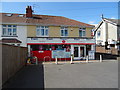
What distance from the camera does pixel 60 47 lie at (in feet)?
56.4

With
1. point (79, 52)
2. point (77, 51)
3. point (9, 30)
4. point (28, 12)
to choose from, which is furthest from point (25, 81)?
point (28, 12)

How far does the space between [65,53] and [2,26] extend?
32.2 ft

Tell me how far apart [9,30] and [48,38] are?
5.82 meters

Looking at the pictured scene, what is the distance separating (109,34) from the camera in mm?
29266

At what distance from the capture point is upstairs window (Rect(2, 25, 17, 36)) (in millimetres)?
16681

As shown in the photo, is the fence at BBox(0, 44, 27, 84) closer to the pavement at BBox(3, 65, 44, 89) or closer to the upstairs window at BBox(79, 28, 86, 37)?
the pavement at BBox(3, 65, 44, 89)

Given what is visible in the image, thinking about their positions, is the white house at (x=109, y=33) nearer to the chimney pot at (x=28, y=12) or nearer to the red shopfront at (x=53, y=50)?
the red shopfront at (x=53, y=50)

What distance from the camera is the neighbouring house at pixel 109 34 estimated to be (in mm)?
27312

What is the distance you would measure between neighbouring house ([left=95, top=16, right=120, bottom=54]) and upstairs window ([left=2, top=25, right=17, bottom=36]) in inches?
858

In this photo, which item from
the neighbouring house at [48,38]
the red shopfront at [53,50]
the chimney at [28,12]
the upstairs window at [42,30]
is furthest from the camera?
the chimney at [28,12]

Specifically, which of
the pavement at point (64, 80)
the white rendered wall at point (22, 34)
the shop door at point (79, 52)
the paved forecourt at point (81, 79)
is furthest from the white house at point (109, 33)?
the pavement at point (64, 80)

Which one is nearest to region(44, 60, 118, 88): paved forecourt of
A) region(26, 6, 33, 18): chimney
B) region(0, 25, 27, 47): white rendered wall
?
region(0, 25, 27, 47): white rendered wall

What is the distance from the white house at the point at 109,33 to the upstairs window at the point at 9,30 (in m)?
21.8

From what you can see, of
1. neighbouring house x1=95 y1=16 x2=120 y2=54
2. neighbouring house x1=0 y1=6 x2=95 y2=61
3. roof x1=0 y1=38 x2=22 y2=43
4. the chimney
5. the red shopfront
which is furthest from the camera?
neighbouring house x1=95 y1=16 x2=120 y2=54
